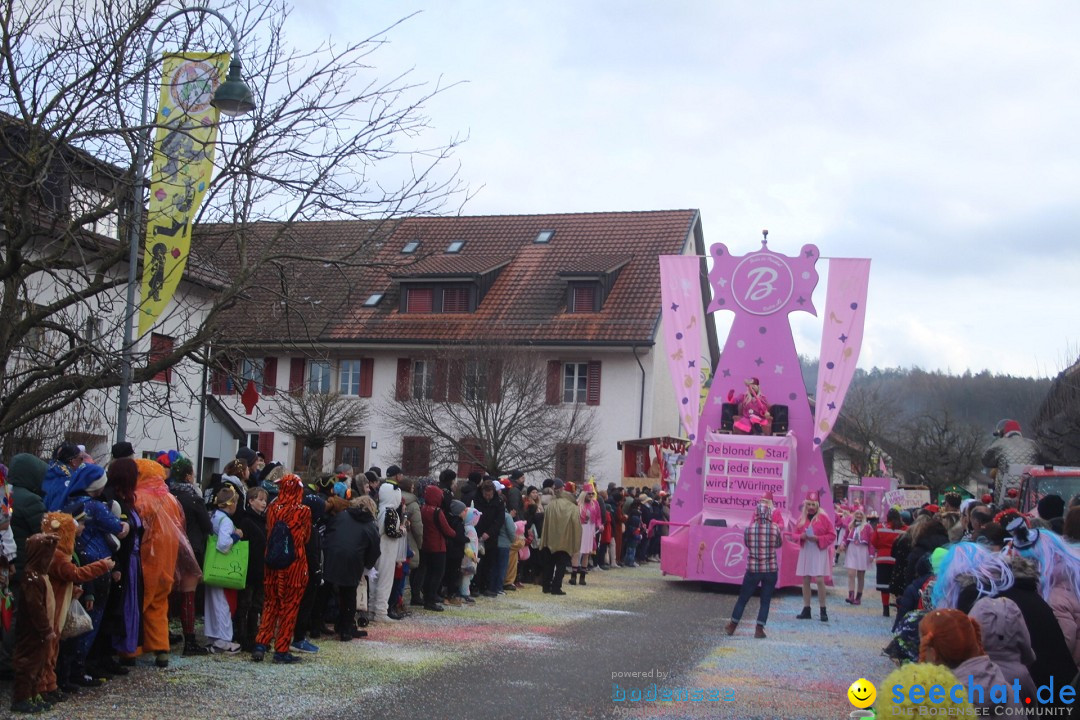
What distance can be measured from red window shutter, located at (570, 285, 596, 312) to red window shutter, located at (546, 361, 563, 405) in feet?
7.08

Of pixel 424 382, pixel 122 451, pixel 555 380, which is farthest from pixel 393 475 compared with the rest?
pixel 555 380

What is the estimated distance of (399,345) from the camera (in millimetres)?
41188

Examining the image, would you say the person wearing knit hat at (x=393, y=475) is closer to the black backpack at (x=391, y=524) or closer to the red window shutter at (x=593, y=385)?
the black backpack at (x=391, y=524)

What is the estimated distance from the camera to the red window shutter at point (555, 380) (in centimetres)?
3893

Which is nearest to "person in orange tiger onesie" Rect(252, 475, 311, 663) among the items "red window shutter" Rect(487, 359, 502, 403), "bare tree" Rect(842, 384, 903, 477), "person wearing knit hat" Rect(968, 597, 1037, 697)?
"person wearing knit hat" Rect(968, 597, 1037, 697)

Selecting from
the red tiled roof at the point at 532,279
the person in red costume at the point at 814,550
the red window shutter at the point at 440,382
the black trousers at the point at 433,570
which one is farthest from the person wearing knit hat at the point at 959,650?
the red window shutter at the point at 440,382

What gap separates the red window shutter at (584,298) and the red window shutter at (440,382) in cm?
550

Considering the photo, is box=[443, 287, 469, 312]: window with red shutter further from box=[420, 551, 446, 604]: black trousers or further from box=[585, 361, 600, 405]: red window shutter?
box=[420, 551, 446, 604]: black trousers

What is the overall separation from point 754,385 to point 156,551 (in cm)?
1480

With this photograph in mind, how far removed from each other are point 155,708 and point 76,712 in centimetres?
54

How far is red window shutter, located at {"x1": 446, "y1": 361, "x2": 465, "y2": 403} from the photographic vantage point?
1460 inches

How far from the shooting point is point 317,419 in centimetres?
3694

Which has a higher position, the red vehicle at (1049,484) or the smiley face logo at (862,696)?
the red vehicle at (1049,484)

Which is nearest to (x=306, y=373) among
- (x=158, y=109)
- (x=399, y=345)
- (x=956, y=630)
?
(x=399, y=345)
